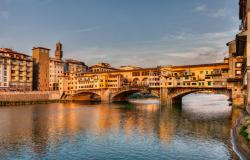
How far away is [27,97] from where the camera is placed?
120562 mm

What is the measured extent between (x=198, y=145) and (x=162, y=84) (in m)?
69.2

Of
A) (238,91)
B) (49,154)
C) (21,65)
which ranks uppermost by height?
(21,65)

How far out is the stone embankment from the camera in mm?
108750

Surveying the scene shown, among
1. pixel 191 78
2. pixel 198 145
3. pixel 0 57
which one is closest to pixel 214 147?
pixel 198 145

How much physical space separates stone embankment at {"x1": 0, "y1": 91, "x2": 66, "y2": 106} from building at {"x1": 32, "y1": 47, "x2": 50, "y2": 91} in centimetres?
1818

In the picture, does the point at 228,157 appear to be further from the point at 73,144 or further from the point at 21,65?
the point at 21,65

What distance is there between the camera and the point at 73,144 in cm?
3503

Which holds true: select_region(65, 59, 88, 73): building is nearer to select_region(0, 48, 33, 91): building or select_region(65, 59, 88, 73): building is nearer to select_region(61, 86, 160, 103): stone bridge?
select_region(0, 48, 33, 91): building

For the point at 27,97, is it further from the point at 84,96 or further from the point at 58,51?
the point at 58,51

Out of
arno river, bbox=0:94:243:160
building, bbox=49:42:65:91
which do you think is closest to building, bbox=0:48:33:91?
building, bbox=49:42:65:91

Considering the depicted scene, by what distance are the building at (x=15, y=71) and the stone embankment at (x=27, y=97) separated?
13.1 meters

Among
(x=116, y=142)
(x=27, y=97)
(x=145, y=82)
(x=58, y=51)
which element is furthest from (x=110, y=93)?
(x=116, y=142)

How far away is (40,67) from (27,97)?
3573 centimetres

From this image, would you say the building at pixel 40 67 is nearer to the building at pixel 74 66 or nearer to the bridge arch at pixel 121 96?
the building at pixel 74 66
